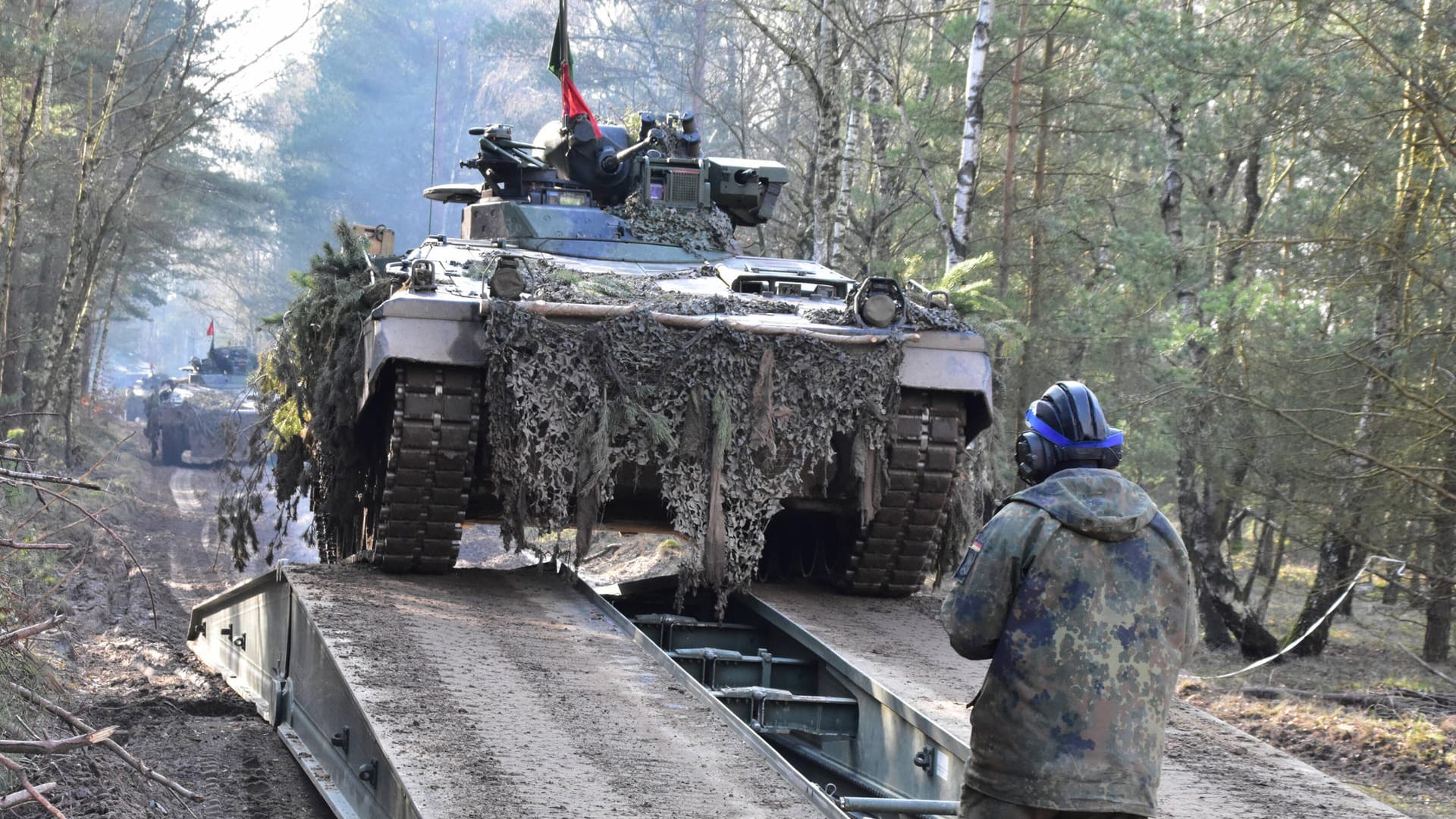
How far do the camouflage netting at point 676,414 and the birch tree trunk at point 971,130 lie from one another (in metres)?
5.56

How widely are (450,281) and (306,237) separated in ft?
132

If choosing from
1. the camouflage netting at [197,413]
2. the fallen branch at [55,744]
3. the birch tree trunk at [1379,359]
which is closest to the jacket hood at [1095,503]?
the fallen branch at [55,744]

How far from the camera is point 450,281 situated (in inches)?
276

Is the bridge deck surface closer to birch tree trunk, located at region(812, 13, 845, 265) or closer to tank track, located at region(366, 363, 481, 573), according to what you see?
tank track, located at region(366, 363, 481, 573)

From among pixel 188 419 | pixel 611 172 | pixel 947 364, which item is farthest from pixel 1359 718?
pixel 188 419

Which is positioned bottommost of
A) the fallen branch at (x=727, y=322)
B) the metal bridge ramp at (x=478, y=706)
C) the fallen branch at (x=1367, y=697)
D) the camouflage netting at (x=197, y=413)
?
the fallen branch at (x=1367, y=697)

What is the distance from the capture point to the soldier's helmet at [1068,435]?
3.40 metres

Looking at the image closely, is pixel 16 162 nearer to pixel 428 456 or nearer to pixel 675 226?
pixel 675 226

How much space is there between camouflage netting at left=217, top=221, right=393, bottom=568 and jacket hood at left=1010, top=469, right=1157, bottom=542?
A: 449 cm

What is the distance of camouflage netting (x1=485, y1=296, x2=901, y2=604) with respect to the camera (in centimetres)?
648

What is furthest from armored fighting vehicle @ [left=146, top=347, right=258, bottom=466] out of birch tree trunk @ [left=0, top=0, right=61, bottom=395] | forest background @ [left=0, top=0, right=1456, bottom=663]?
birch tree trunk @ [left=0, top=0, right=61, bottom=395]

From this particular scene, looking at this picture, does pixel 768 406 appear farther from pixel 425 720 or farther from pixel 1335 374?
pixel 1335 374

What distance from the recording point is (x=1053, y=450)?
3.42m

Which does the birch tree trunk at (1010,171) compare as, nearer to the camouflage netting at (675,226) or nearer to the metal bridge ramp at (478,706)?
the camouflage netting at (675,226)
